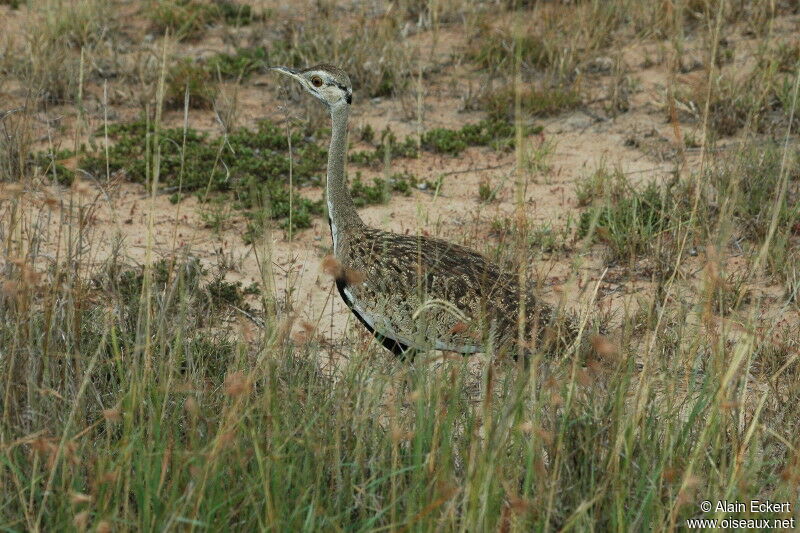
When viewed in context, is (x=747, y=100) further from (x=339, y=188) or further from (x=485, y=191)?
(x=339, y=188)

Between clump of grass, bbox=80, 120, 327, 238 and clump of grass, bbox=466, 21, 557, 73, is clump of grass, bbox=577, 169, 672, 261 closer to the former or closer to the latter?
clump of grass, bbox=80, 120, 327, 238

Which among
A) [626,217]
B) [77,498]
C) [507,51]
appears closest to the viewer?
[77,498]

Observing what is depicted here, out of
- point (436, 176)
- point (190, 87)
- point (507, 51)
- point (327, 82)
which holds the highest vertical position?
point (327, 82)

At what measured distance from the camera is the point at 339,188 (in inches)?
221

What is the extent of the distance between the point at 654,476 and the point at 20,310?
2059 mm

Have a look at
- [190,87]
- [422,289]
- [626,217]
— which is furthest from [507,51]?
[422,289]

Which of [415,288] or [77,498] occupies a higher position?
[77,498]

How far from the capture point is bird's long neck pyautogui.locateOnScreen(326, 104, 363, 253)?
219 inches

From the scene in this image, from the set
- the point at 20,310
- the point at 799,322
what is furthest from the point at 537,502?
the point at 799,322

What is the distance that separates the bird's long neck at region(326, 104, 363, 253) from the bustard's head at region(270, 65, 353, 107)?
0.05m

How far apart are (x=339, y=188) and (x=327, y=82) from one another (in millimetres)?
528

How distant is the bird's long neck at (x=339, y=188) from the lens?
18.2 feet

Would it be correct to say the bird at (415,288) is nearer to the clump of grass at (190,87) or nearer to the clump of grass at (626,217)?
the clump of grass at (626,217)

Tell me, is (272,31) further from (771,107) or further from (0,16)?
(771,107)
